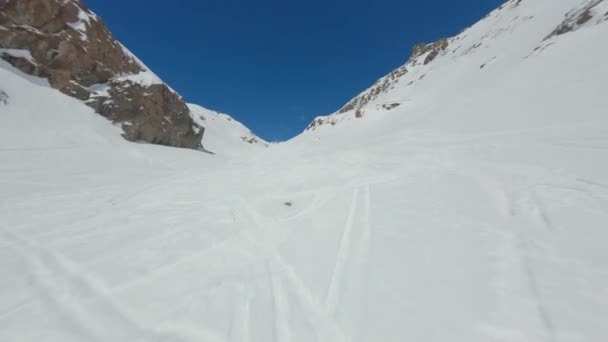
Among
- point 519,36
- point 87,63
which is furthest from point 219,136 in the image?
point 519,36

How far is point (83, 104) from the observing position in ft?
43.5

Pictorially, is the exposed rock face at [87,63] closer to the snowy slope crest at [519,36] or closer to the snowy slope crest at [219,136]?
the snowy slope crest at [219,136]

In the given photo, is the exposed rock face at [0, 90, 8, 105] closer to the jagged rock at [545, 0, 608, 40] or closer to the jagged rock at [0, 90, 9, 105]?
the jagged rock at [0, 90, 9, 105]

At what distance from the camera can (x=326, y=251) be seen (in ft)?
7.90

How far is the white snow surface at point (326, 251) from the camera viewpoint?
4.93 feet

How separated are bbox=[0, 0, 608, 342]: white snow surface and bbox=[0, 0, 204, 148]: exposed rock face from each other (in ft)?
31.8

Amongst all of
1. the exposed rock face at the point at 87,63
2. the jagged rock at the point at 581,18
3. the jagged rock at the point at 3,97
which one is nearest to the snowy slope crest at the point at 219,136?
the exposed rock face at the point at 87,63

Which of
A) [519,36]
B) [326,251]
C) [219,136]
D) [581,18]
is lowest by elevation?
[326,251]

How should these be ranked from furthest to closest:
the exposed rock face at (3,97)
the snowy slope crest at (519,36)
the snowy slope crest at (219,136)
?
the snowy slope crest at (219,136) → the snowy slope crest at (519,36) → the exposed rock face at (3,97)

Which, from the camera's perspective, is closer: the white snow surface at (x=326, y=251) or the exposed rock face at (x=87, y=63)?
the white snow surface at (x=326, y=251)

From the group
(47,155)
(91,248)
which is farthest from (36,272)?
(47,155)

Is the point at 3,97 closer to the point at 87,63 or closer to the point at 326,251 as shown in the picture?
the point at 87,63

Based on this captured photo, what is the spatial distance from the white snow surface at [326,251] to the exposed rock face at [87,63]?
9.70m

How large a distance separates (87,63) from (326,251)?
62.2 feet
